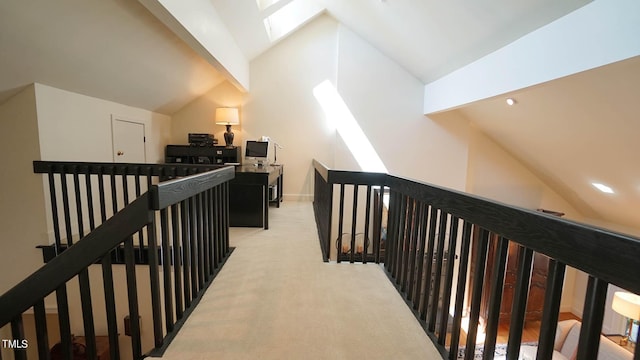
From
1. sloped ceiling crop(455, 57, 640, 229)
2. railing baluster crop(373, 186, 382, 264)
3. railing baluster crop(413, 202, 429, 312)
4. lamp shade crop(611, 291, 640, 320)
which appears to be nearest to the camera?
railing baluster crop(413, 202, 429, 312)

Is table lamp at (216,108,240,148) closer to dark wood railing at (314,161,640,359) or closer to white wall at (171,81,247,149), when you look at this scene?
white wall at (171,81,247,149)

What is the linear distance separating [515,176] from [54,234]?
21.7 ft

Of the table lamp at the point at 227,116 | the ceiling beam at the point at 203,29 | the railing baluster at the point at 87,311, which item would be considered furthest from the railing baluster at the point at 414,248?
the table lamp at the point at 227,116

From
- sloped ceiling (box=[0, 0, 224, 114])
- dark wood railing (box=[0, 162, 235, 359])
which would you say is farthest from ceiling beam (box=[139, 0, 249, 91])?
dark wood railing (box=[0, 162, 235, 359])

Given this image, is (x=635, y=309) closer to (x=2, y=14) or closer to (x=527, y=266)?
(x=527, y=266)

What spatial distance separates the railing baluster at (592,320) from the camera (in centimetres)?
79

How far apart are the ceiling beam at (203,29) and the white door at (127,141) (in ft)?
5.15

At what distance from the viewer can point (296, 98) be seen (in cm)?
517

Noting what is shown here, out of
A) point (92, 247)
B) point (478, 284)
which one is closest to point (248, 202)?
point (92, 247)

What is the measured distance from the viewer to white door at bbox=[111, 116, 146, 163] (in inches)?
146

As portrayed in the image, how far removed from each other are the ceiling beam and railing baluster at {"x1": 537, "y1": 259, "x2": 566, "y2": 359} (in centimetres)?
248

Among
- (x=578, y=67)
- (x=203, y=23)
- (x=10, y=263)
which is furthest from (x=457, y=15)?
(x=10, y=263)

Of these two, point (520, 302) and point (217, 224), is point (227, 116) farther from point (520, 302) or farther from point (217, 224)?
point (520, 302)

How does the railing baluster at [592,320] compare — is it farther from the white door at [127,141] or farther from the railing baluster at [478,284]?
the white door at [127,141]
